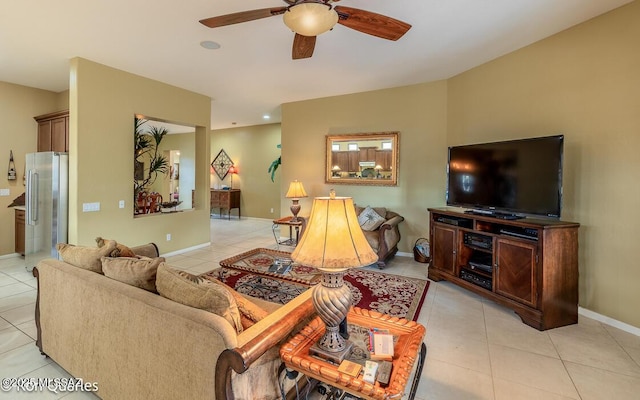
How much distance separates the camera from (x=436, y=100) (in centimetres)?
482

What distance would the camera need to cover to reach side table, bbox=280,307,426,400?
1.18 meters

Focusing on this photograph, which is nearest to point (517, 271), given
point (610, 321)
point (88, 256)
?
point (610, 321)

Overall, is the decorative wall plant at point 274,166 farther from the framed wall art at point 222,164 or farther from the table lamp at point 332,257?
the table lamp at point 332,257

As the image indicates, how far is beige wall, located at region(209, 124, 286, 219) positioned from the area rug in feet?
16.2

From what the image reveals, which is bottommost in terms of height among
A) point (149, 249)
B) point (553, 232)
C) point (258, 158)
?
point (149, 249)

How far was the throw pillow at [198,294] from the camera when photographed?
4.35ft

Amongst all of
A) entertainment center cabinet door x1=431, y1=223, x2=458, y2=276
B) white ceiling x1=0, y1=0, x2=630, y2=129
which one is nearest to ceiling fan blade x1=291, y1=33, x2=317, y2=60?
white ceiling x1=0, y1=0, x2=630, y2=129

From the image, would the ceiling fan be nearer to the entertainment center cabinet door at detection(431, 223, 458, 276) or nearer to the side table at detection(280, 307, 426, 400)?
the side table at detection(280, 307, 426, 400)

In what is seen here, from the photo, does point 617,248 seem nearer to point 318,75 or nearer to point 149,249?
point 318,75

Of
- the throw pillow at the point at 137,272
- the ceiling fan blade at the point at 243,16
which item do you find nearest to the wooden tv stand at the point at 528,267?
the ceiling fan blade at the point at 243,16

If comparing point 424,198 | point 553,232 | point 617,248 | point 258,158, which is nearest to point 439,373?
point 553,232

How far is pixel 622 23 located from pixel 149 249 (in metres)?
4.98

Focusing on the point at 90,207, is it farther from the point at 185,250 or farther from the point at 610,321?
the point at 610,321

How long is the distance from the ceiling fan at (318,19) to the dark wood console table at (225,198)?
276 inches
